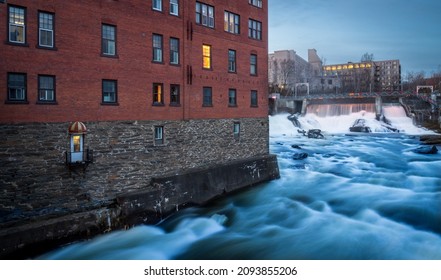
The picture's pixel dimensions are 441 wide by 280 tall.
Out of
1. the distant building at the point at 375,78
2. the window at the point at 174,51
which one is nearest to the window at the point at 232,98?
the window at the point at 174,51

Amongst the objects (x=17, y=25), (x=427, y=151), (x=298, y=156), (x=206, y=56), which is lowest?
(x=298, y=156)

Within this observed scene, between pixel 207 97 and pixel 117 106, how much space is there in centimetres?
641

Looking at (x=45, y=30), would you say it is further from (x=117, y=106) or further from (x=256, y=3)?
(x=256, y=3)

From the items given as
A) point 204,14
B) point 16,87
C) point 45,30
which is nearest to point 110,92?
point 45,30

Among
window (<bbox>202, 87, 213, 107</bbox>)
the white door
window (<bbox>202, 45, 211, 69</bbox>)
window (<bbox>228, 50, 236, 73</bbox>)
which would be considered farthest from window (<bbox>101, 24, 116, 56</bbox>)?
window (<bbox>228, 50, 236, 73</bbox>)

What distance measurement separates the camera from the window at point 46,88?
14008 millimetres

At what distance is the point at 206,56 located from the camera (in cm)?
2100

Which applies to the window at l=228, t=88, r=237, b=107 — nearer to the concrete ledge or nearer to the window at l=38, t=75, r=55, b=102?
the concrete ledge

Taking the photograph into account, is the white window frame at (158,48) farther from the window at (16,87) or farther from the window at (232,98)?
the window at (16,87)

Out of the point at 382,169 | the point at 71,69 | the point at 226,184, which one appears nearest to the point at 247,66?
the point at 226,184

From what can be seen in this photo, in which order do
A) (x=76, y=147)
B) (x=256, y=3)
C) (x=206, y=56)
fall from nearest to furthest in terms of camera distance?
1. (x=76, y=147)
2. (x=206, y=56)
3. (x=256, y=3)

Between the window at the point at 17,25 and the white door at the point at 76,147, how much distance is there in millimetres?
4239

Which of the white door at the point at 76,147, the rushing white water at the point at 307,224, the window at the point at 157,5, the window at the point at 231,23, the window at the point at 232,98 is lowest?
the rushing white water at the point at 307,224

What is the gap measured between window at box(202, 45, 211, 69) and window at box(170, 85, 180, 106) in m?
2.57
